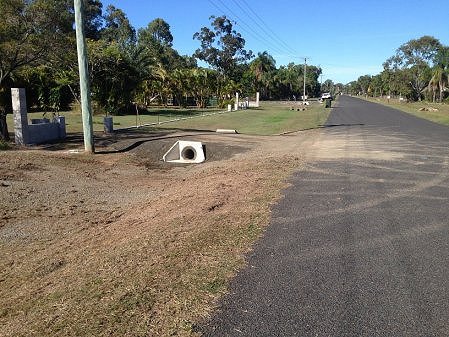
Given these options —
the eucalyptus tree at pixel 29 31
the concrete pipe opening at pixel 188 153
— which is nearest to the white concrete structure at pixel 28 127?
the eucalyptus tree at pixel 29 31

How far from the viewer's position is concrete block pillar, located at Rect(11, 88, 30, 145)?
696 inches

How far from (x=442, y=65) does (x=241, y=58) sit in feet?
132

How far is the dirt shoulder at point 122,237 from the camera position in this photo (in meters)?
4.22

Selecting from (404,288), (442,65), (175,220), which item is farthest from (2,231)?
(442,65)

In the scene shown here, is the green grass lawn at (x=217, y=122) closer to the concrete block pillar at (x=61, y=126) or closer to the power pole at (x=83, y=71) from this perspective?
the concrete block pillar at (x=61, y=126)

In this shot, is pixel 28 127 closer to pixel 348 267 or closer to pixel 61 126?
pixel 61 126

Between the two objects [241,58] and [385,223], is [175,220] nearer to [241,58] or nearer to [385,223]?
[385,223]

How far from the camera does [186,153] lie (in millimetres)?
17219

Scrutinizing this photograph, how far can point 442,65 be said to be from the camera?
297ft

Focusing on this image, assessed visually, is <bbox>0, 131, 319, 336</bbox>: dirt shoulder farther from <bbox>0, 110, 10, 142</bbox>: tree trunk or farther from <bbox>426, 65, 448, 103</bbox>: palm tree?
<bbox>426, 65, 448, 103</bbox>: palm tree

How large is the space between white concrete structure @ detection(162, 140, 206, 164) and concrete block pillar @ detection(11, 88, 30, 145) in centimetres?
589

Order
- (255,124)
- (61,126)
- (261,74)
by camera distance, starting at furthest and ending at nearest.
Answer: (261,74)
(255,124)
(61,126)

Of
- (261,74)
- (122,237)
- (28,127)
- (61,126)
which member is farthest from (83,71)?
(261,74)

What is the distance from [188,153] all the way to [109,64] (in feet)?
75.2
